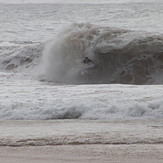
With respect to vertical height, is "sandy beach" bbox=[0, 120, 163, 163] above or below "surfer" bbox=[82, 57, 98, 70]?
above

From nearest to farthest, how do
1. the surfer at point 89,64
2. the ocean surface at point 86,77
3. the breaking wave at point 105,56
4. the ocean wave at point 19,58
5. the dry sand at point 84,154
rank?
the dry sand at point 84,154 < the ocean surface at point 86,77 < the breaking wave at point 105,56 < the surfer at point 89,64 < the ocean wave at point 19,58

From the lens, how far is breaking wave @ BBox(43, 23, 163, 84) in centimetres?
1101

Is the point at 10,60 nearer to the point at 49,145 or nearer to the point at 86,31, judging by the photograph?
the point at 86,31

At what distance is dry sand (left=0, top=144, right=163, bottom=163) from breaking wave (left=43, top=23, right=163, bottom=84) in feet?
19.4

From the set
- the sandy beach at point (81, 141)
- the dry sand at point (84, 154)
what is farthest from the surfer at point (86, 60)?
the dry sand at point (84, 154)

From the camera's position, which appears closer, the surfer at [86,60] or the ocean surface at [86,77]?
the ocean surface at [86,77]

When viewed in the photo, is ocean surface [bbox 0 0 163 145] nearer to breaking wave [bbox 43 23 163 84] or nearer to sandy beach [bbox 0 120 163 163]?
breaking wave [bbox 43 23 163 84]

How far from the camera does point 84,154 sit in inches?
175

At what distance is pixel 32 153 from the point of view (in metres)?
4.50

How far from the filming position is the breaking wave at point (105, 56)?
36.1ft

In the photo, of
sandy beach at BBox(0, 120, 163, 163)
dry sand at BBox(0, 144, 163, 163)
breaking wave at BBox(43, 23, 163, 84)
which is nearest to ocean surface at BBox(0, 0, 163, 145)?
breaking wave at BBox(43, 23, 163, 84)

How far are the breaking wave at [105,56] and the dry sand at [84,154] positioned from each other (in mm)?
5899

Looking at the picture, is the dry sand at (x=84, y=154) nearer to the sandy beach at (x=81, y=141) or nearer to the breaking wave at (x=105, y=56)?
the sandy beach at (x=81, y=141)

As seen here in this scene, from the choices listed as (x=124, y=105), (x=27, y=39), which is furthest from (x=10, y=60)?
(x=124, y=105)
